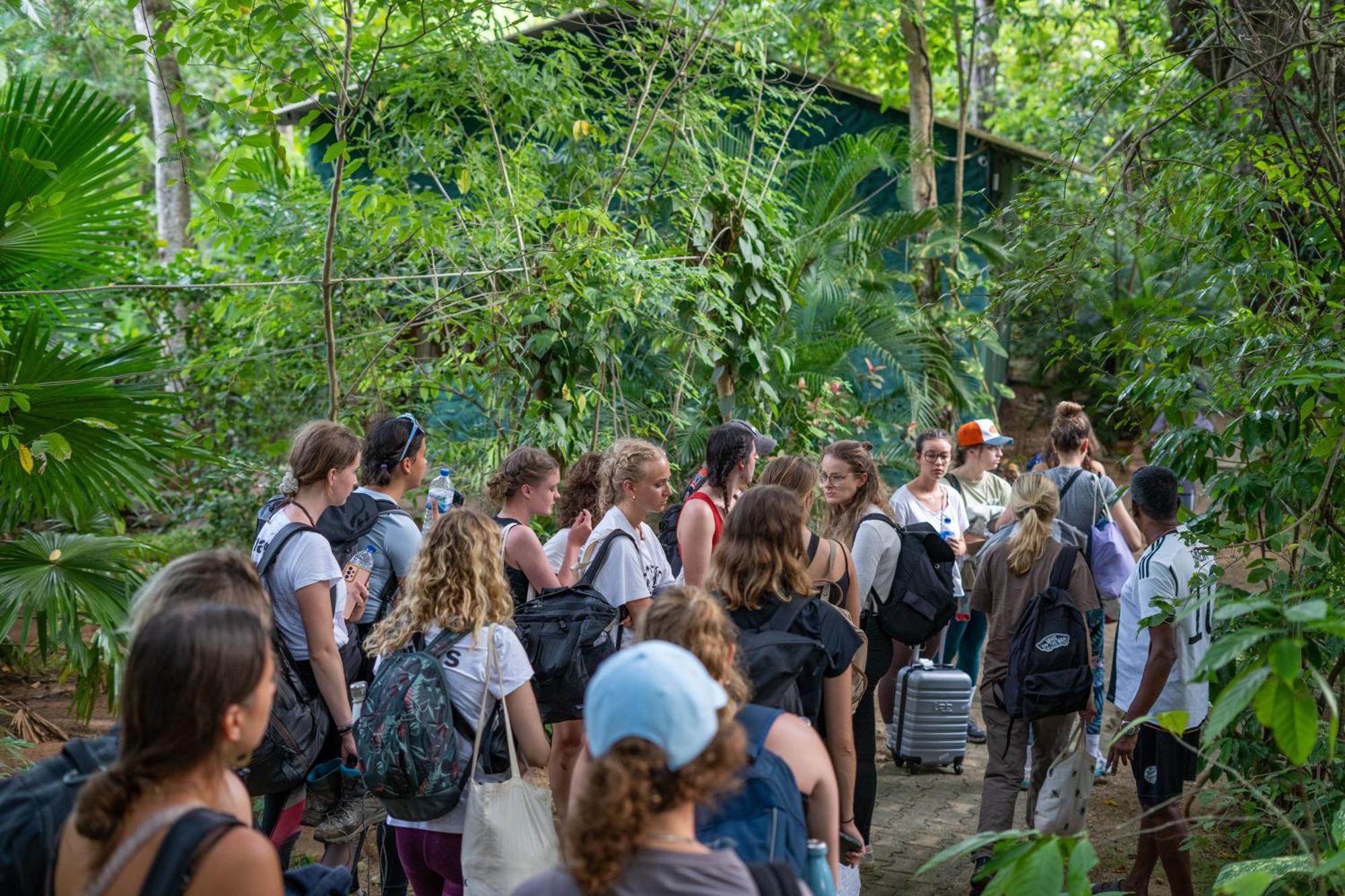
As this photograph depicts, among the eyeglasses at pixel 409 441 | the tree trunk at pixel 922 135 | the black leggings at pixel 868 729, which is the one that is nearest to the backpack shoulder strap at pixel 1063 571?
the black leggings at pixel 868 729

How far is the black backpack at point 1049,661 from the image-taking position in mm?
5160

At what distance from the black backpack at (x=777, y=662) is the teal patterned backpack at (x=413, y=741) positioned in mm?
966

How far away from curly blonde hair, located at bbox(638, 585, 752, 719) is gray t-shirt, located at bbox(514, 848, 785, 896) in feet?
2.11

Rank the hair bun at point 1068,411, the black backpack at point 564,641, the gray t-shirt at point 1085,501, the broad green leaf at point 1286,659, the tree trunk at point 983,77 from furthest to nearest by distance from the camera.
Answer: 1. the tree trunk at point 983,77
2. the hair bun at point 1068,411
3. the gray t-shirt at point 1085,501
4. the black backpack at point 564,641
5. the broad green leaf at point 1286,659

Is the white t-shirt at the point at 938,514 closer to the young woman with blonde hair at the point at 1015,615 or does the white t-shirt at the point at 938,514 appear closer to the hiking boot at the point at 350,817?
the young woman with blonde hair at the point at 1015,615

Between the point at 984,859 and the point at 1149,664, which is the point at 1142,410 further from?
the point at 984,859

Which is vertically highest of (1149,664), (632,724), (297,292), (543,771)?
(297,292)

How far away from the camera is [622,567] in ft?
16.0

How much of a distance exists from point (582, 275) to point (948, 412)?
5958 mm

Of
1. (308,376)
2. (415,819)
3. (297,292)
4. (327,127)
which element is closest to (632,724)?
(415,819)

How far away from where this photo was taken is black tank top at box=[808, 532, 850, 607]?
459cm

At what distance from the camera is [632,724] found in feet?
6.59

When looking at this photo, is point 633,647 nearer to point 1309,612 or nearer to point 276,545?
point 1309,612

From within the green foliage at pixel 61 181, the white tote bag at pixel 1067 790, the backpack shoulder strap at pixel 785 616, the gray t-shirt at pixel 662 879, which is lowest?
the white tote bag at pixel 1067 790
